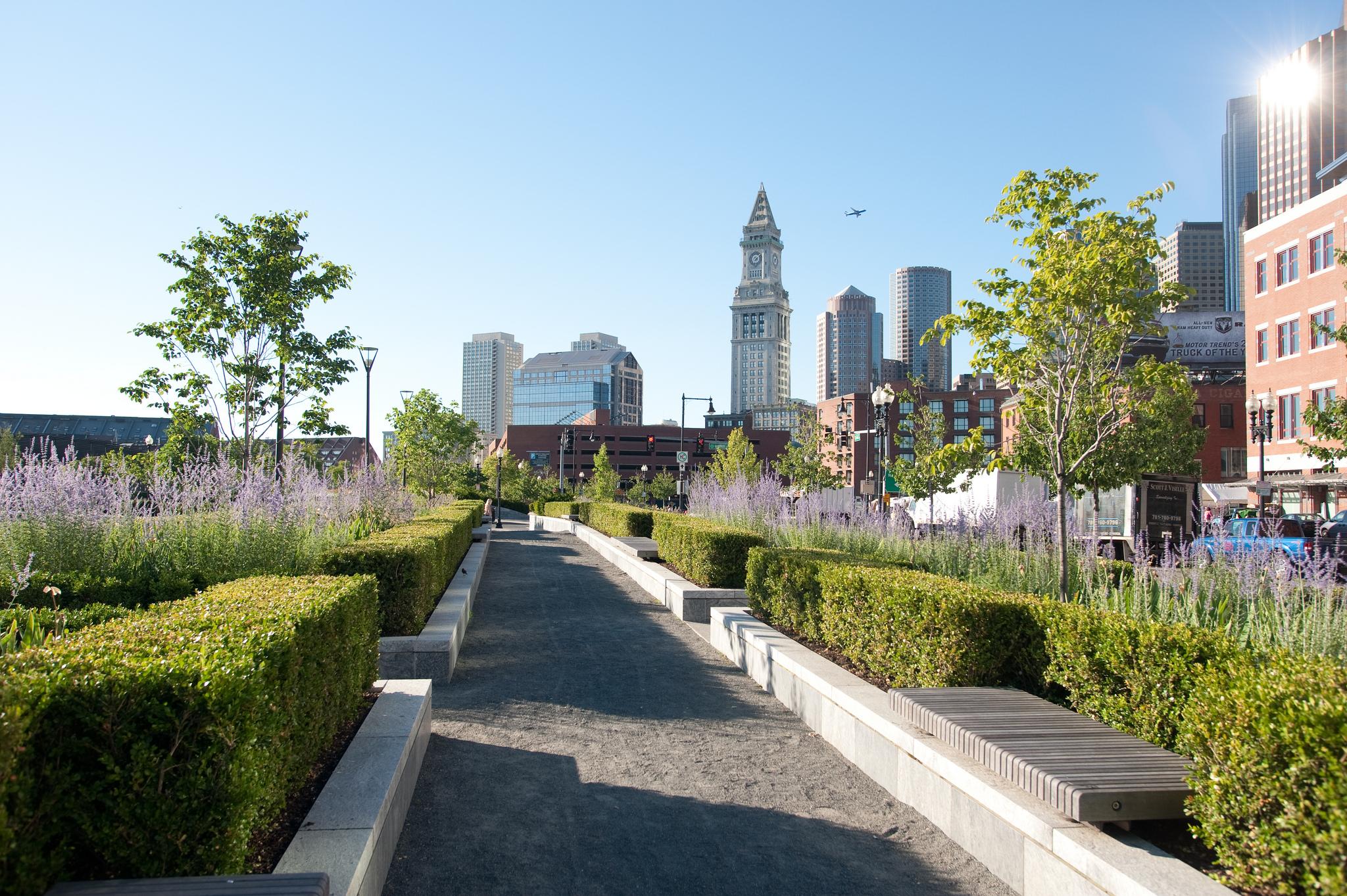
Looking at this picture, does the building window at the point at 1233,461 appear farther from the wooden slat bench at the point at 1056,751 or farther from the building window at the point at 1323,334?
the wooden slat bench at the point at 1056,751

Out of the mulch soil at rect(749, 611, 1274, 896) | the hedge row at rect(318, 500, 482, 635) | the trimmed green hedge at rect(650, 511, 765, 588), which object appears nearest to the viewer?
the mulch soil at rect(749, 611, 1274, 896)

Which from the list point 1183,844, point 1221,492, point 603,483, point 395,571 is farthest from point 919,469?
point 603,483

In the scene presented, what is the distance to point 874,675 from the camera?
22.6ft

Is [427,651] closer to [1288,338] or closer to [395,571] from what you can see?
[395,571]

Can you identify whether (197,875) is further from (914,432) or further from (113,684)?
(914,432)

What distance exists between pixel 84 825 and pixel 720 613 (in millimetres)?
7709

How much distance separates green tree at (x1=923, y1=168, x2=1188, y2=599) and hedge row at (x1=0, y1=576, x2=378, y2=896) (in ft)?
21.9

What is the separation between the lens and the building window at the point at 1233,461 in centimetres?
6069

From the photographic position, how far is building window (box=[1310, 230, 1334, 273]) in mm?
35500

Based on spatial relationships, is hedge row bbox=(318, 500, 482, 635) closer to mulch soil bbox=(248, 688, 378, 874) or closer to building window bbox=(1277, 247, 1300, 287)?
mulch soil bbox=(248, 688, 378, 874)

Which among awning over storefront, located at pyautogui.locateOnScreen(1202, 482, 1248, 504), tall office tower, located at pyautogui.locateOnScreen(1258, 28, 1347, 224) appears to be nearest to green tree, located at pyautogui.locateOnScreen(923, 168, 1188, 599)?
awning over storefront, located at pyautogui.locateOnScreen(1202, 482, 1248, 504)

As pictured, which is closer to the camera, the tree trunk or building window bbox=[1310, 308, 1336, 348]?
the tree trunk

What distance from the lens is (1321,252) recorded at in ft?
119

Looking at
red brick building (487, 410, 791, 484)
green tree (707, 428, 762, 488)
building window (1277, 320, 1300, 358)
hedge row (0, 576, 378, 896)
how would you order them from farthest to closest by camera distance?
red brick building (487, 410, 791, 484) < building window (1277, 320, 1300, 358) < green tree (707, 428, 762, 488) < hedge row (0, 576, 378, 896)
